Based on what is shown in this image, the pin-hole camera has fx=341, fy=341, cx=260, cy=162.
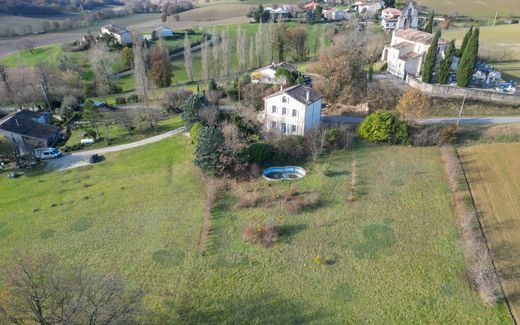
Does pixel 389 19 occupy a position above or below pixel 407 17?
below

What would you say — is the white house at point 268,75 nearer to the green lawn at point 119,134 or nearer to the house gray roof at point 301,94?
the green lawn at point 119,134

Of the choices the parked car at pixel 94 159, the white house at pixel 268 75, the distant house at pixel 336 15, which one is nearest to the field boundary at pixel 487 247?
the white house at pixel 268 75

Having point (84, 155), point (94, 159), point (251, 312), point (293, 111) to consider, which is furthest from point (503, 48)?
point (84, 155)

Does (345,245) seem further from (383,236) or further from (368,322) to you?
(368,322)

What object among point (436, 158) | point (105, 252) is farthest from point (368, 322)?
point (436, 158)

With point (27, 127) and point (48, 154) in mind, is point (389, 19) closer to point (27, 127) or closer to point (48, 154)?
point (48, 154)

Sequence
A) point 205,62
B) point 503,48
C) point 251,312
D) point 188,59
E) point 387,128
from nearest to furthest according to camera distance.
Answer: point 251,312, point 387,128, point 503,48, point 205,62, point 188,59

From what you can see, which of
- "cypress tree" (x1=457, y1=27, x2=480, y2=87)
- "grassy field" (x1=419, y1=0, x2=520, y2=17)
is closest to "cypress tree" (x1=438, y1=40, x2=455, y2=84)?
"cypress tree" (x1=457, y1=27, x2=480, y2=87)
